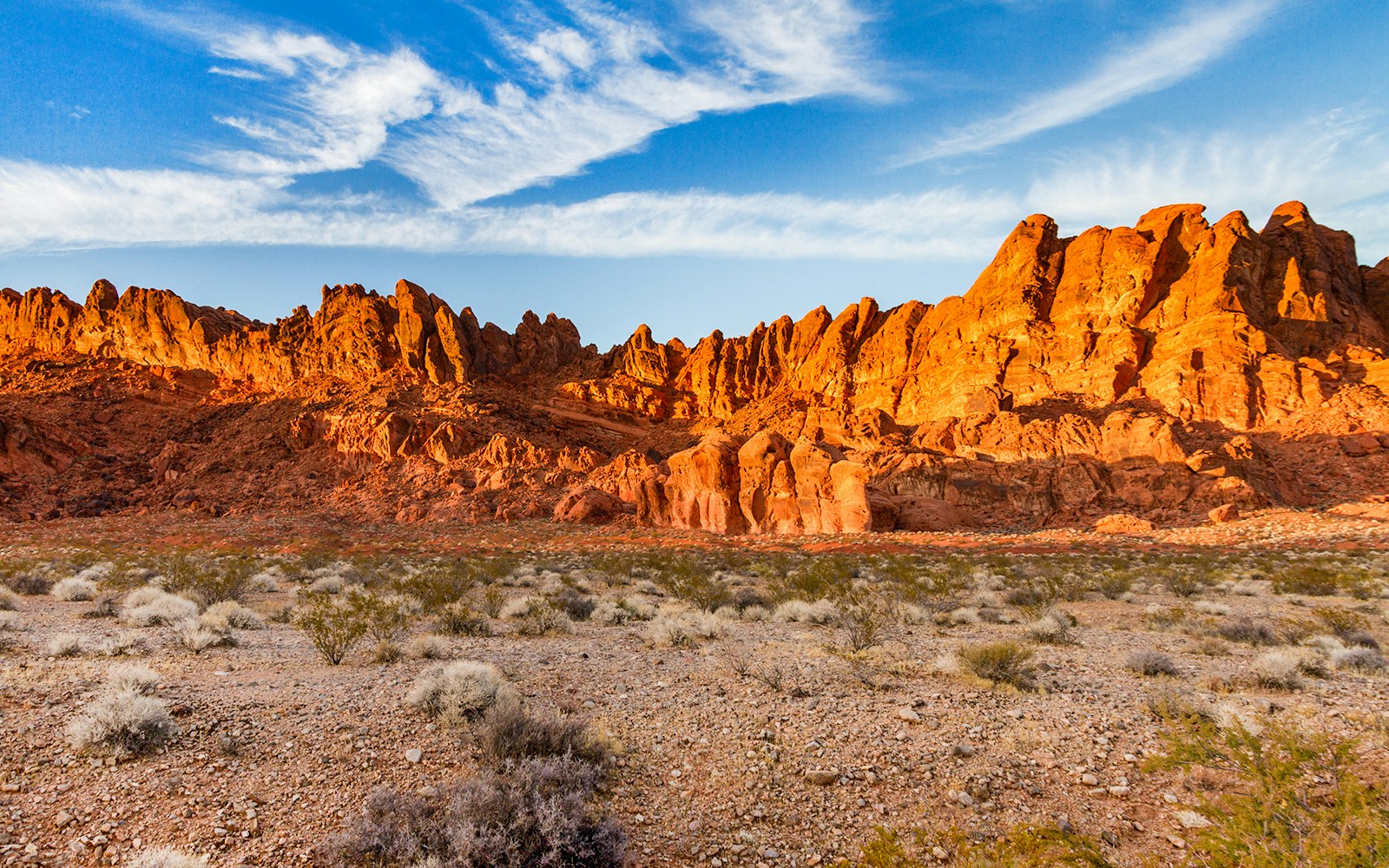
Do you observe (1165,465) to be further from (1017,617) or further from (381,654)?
(381,654)

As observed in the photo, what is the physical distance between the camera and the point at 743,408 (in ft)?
214

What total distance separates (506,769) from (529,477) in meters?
43.3

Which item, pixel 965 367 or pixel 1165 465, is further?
pixel 965 367

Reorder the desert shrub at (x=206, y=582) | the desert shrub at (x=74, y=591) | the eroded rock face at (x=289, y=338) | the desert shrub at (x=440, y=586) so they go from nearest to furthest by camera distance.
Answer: the desert shrub at (x=440, y=586)
the desert shrub at (x=206, y=582)
the desert shrub at (x=74, y=591)
the eroded rock face at (x=289, y=338)

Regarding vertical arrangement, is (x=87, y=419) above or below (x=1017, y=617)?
above

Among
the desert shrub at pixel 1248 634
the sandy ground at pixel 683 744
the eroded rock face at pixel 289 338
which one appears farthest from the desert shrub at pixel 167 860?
the eroded rock face at pixel 289 338

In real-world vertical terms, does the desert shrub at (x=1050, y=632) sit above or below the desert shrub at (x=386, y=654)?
below

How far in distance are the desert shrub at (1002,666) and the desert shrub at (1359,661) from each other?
13.2ft

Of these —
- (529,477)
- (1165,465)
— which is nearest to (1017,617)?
(1165,465)

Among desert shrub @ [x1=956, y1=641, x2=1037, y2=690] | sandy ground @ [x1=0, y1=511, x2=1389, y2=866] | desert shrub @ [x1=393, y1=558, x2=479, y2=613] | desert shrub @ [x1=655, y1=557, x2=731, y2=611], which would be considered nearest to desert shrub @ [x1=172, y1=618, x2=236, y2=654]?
sandy ground @ [x1=0, y1=511, x2=1389, y2=866]

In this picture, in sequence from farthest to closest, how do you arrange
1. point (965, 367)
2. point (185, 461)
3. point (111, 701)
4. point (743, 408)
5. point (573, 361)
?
point (573, 361) → point (743, 408) → point (965, 367) → point (185, 461) → point (111, 701)

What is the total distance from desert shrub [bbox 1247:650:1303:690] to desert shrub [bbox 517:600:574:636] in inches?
377

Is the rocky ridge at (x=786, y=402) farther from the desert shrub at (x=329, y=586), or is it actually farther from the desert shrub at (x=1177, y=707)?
the desert shrub at (x=1177, y=707)

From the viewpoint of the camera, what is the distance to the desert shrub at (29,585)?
14.8m
